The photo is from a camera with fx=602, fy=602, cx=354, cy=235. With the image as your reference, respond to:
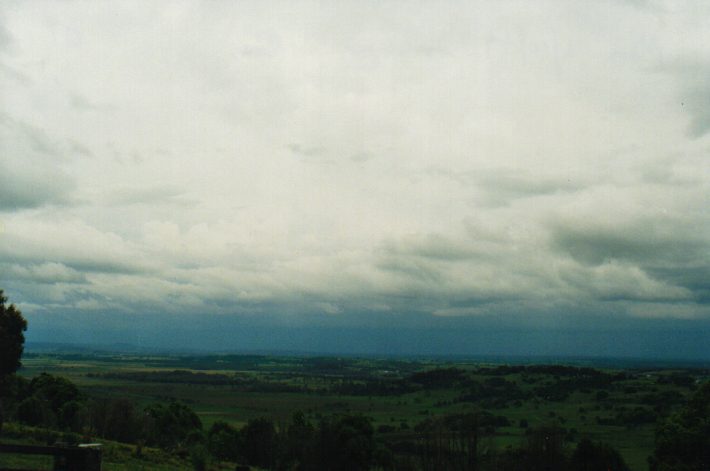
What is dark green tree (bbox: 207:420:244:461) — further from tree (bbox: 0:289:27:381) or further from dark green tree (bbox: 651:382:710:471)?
dark green tree (bbox: 651:382:710:471)

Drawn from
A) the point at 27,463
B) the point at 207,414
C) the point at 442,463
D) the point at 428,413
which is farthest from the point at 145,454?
the point at 428,413

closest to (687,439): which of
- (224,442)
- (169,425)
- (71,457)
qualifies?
(71,457)

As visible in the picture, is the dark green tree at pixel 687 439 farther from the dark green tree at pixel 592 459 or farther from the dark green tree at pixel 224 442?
the dark green tree at pixel 224 442

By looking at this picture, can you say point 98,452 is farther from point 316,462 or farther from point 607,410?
A: point 607,410

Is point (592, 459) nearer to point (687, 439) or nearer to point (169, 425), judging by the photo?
point (687, 439)

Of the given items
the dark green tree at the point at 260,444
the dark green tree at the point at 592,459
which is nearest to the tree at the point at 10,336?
the dark green tree at the point at 260,444

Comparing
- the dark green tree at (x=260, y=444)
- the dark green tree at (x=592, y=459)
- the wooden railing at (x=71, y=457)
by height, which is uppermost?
the wooden railing at (x=71, y=457)

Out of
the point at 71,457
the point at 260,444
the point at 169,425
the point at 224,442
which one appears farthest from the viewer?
the point at 260,444

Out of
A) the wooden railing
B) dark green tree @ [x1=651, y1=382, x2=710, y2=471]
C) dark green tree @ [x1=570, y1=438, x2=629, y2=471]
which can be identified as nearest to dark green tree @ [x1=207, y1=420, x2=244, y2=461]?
dark green tree @ [x1=570, y1=438, x2=629, y2=471]

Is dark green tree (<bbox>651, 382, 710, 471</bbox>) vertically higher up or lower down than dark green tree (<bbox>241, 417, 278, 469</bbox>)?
higher up
